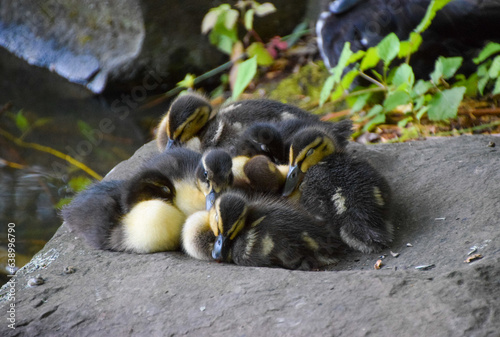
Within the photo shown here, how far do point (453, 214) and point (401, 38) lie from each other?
2.07 meters

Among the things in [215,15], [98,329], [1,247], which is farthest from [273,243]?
[215,15]

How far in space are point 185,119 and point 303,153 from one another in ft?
2.78

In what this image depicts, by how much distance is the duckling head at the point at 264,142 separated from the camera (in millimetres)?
2588

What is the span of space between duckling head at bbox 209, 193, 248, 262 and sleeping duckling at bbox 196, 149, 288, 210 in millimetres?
137

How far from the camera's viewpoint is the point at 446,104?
11.3ft

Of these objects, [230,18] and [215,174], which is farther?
[230,18]

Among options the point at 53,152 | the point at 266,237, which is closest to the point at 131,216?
the point at 266,237

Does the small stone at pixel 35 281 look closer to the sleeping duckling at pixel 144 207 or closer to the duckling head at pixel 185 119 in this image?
the sleeping duckling at pixel 144 207

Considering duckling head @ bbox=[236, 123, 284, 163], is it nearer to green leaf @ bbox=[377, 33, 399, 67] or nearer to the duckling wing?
the duckling wing

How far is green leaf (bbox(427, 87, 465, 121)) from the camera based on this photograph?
3.40 m

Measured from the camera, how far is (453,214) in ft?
7.57

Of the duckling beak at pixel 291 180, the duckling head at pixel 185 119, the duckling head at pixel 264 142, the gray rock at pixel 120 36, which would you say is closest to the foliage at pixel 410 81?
the duckling head at pixel 185 119

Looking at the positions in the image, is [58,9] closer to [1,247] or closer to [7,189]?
[7,189]

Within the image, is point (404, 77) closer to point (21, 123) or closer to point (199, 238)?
point (199, 238)
